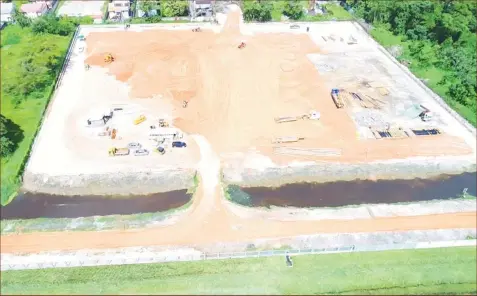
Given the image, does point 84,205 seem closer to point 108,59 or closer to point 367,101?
point 108,59

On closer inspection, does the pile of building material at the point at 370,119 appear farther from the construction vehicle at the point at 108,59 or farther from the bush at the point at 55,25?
the bush at the point at 55,25

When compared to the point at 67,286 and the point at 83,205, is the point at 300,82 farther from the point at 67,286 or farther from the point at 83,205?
the point at 67,286

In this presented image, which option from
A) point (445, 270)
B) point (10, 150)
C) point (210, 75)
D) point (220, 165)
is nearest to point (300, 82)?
point (210, 75)

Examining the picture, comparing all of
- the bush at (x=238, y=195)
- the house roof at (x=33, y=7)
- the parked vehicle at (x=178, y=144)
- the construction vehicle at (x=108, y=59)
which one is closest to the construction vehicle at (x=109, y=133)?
the parked vehicle at (x=178, y=144)

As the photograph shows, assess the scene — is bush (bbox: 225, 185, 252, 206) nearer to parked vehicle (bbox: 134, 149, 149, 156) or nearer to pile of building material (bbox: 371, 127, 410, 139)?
parked vehicle (bbox: 134, 149, 149, 156)

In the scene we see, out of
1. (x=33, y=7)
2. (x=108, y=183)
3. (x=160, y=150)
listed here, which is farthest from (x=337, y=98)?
(x=33, y=7)
